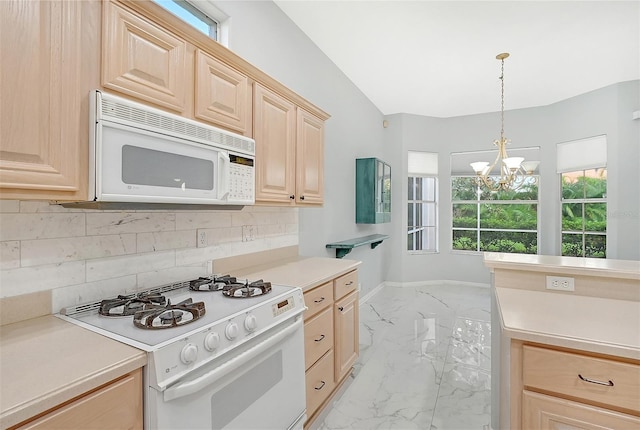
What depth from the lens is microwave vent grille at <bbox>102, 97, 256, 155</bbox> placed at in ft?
3.86

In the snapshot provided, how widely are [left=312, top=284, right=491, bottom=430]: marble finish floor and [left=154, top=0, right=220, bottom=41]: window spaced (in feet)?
9.01

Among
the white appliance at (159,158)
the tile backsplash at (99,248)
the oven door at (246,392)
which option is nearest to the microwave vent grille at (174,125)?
the white appliance at (159,158)

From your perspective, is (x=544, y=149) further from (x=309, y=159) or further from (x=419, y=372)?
(x=309, y=159)

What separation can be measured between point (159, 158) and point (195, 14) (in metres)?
1.39

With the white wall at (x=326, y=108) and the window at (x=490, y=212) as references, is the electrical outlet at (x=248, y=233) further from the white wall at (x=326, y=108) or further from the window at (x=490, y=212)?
the window at (x=490, y=212)

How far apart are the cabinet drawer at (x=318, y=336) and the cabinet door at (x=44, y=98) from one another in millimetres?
1369

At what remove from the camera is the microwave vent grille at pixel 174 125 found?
3.86 ft

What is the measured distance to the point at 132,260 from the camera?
1.57 metres

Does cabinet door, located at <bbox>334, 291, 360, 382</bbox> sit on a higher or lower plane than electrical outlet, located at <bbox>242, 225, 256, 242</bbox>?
lower

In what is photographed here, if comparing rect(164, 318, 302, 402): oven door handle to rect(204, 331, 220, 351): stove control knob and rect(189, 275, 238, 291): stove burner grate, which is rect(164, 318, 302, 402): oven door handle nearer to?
rect(204, 331, 220, 351): stove control knob

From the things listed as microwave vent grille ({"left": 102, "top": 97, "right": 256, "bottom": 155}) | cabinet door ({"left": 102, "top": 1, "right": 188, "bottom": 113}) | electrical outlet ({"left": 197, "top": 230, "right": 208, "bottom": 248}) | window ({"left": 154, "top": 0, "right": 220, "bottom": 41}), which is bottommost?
electrical outlet ({"left": 197, "top": 230, "right": 208, "bottom": 248})

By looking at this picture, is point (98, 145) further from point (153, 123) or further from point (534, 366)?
point (534, 366)

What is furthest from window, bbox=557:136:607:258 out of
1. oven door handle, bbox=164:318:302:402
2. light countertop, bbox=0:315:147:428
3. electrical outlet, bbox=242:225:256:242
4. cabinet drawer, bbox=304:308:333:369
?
light countertop, bbox=0:315:147:428

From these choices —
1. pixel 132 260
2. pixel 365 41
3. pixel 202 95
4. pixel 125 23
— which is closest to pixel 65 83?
pixel 125 23
